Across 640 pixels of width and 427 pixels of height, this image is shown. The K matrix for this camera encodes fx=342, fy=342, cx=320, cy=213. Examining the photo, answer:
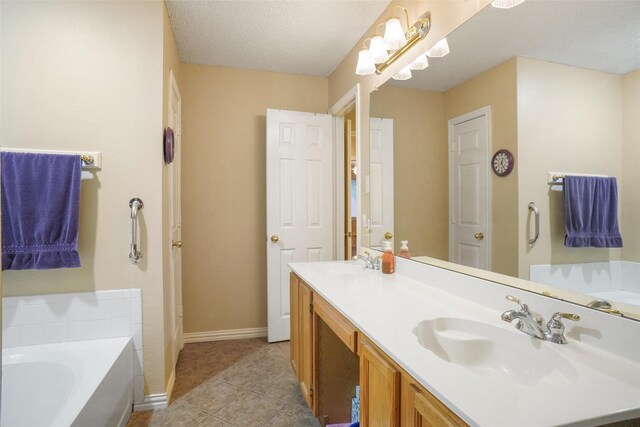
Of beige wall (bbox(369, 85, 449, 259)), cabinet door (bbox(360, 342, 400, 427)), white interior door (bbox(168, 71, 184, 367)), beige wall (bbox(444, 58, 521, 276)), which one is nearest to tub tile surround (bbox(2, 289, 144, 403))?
white interior door (bbox(168, 71, 184, 367))

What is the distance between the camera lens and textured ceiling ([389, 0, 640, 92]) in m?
0.97

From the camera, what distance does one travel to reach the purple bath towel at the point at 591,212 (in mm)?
1031

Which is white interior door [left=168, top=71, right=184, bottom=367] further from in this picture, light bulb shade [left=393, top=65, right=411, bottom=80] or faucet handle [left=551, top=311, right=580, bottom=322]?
faucet handle [left=551, top=311, right=580, bottom=322]

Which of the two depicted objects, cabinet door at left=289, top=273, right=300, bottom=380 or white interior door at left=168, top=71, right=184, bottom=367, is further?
white interior door at left=168, top=71, right=184, bottom=367

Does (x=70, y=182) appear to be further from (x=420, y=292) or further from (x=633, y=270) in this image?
(x=633, y=270)

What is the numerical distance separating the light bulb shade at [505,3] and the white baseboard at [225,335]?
2881 mm

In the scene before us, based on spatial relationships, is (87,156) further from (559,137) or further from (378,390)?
(559,137)

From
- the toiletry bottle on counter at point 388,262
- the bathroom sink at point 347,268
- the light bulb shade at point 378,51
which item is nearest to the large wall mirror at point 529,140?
the toiletry bottle on counter at point 388,262

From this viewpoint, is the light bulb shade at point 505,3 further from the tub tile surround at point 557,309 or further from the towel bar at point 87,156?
the towel bar at point 87,156

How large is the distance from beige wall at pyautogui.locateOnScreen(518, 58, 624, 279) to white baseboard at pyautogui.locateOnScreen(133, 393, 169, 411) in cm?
207

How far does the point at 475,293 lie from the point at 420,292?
0.88 feet

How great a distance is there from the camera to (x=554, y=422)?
690 millimetres

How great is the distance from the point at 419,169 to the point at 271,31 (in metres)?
1.53

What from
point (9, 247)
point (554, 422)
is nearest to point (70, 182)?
point (9, 247)
